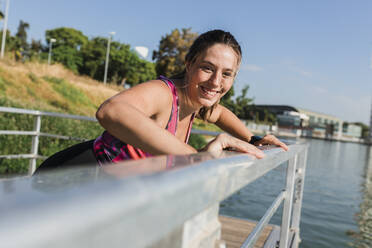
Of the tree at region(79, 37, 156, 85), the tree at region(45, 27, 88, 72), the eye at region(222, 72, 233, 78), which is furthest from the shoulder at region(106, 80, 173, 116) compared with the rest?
the tree at region(45, 27, 88, 72)

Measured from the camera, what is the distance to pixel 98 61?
1560 inches

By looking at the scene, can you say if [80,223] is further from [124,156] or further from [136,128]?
[124,156]

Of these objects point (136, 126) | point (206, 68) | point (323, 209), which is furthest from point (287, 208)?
point (323, 209)

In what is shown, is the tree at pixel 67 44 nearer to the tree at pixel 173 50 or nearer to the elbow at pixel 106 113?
the tree at pixel 173 50

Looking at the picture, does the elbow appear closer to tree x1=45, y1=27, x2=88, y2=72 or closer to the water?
the water

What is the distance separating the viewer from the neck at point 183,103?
70.1 inches

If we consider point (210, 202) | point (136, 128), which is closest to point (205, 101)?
point (136, 128)

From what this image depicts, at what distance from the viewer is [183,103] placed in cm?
182

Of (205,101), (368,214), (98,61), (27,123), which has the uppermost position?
(98,61)

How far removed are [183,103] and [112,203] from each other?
155cm

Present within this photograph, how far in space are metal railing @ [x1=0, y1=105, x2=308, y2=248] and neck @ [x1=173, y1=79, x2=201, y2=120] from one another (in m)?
1.26

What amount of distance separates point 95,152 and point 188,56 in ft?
2.23

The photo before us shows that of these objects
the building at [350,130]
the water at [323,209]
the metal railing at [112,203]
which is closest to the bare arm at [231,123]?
the metal railing at [112,203]

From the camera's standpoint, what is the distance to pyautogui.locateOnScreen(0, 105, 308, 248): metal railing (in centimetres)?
23
